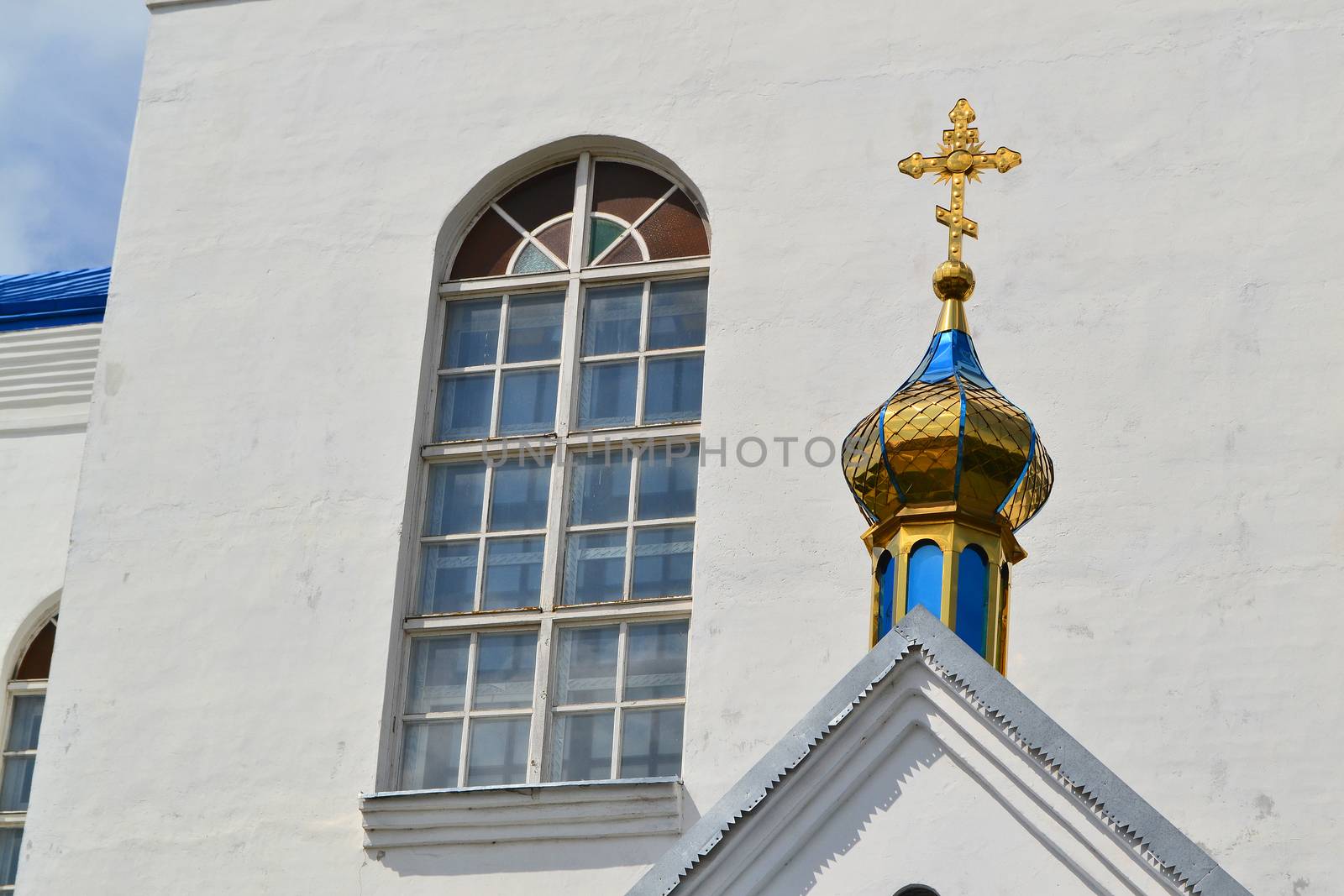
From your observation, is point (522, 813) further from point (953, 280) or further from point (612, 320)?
point (953, 280)

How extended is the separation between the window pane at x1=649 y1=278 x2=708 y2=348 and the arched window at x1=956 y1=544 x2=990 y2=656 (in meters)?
2.68

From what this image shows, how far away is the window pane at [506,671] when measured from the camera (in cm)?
1146

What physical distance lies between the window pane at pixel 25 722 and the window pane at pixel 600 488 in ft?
10.8

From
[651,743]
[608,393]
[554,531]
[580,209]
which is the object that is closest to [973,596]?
[651,743]

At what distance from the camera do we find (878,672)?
834cm

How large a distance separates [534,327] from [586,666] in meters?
1.62

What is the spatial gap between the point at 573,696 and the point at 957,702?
3.34m

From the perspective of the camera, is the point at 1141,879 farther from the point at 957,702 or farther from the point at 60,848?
the point at 60,848

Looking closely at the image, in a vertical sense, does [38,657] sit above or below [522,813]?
above

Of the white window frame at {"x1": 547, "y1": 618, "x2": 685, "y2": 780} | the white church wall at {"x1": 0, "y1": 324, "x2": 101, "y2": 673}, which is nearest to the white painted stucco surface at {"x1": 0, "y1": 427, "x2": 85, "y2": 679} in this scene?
the white church wall at {"x1": 0, "y1": 324, "x2": 101, "y2": 673}

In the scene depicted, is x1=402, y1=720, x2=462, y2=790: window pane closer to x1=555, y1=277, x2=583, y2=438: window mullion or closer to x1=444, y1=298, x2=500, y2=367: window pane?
x1=555, y1=277, x2=583, y2=438: window mullion

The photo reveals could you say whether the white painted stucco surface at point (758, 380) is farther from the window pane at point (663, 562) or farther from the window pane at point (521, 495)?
the window pane at point (521, 495)

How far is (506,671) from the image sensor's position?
1152 cm

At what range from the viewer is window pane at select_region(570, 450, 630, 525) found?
11.7 metres
